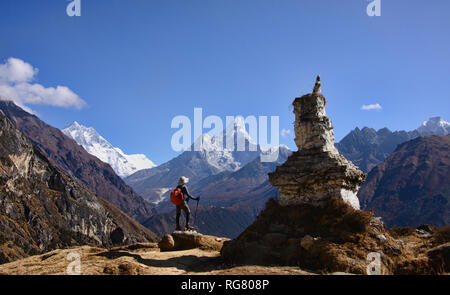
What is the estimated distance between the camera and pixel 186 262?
44.4 ft

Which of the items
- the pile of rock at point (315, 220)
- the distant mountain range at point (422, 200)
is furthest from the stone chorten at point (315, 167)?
the distant mountain range at point (422, 200)

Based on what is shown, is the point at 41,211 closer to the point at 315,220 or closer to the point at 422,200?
the point at 315,220

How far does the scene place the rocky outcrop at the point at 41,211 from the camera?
3727 inches

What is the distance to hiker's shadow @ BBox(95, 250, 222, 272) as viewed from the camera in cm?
1262

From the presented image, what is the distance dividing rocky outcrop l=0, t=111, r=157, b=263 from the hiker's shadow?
81102mm

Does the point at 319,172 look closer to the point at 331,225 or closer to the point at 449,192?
the point at 331,225

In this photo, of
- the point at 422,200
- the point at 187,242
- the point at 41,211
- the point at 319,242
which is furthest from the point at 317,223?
the point at 422,200

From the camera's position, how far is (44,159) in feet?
455

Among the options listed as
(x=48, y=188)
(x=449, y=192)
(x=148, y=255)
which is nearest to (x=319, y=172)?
(x=148, y=255)

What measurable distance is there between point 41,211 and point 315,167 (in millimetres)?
124229

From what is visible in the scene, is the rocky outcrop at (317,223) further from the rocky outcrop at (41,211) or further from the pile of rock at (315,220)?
the rocky outcrop at (41,211)

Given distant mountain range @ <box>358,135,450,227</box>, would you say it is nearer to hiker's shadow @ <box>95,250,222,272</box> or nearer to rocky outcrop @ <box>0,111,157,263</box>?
rocky outcrop @ <box>0,111,157,263</box>
